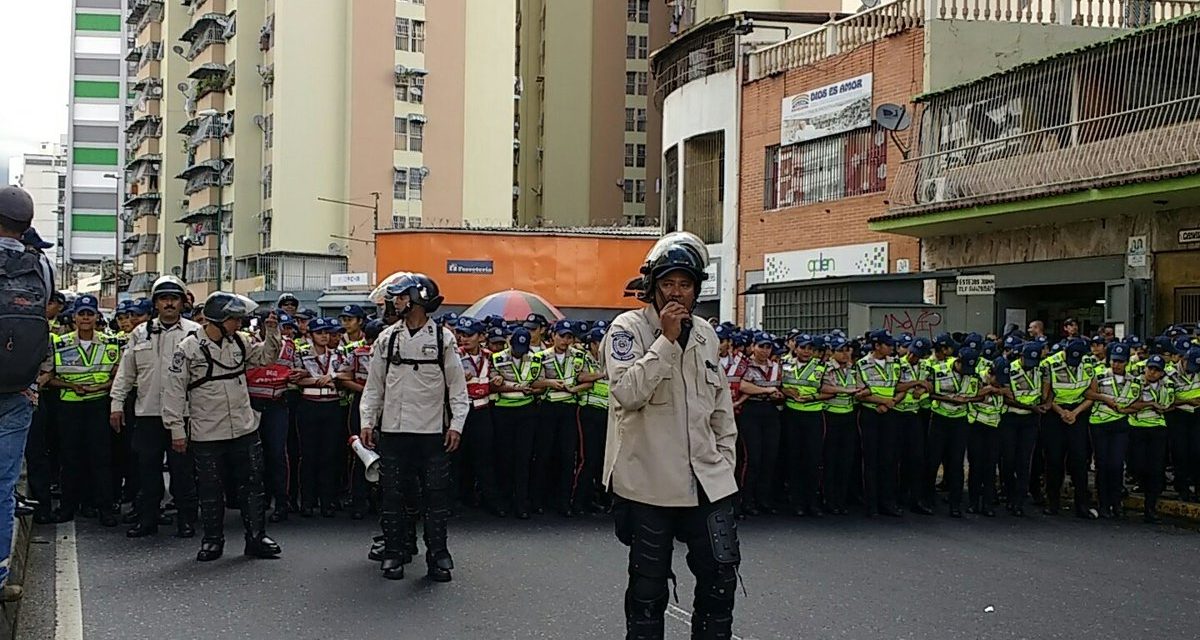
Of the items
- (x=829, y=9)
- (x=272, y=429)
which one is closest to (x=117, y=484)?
(x=272, y=429)

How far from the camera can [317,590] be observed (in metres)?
8.41

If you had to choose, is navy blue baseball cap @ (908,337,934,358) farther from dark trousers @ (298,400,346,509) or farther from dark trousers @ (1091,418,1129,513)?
dark trousers @ (298,400,346,509)

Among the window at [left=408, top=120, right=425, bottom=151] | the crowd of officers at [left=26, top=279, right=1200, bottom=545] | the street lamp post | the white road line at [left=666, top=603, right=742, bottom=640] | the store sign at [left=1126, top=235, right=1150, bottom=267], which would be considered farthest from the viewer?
the street lamp post

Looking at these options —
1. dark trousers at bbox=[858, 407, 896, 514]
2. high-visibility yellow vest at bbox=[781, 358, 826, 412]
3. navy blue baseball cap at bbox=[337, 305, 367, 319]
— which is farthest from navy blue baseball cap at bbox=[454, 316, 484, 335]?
Result: dark trousers at bbox=[858, 407, 896, 514]

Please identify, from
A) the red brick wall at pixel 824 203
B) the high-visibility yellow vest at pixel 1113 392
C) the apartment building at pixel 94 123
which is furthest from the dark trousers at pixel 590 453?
the apartment building at pixel 94 123

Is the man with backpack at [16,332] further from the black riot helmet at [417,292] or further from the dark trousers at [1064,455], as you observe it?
the dark trousers at [1064,455]

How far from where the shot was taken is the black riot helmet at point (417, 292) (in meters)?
8.80

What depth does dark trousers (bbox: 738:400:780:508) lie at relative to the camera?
1245 centimetres

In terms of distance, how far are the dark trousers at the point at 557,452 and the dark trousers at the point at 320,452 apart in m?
1.90

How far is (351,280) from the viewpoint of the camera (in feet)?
173

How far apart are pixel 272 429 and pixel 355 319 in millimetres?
1595

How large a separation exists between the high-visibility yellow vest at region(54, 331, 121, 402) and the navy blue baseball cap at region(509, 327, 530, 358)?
143 inches

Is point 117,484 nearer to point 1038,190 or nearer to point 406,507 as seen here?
point 406,507

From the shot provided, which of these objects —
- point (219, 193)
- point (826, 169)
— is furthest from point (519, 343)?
point (219, 193)
